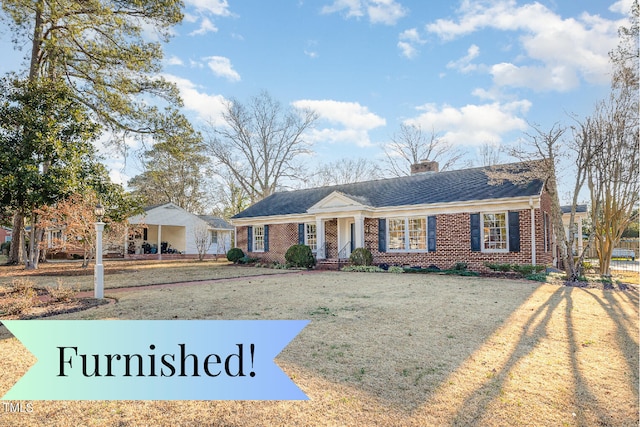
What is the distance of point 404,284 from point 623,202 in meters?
8.88

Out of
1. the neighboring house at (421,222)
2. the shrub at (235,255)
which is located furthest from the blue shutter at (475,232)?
the shrub at (235,255)

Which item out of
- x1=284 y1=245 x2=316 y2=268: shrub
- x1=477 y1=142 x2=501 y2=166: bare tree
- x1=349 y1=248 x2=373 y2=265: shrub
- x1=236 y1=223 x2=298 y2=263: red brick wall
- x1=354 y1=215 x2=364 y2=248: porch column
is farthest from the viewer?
x1=477 y1=142 x2=501 y2=166: bare tree

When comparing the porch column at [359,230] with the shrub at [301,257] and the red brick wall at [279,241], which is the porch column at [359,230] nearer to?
the shrub at [301,257]

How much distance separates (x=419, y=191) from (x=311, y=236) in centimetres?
579

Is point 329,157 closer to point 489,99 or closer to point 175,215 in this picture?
point 175,215

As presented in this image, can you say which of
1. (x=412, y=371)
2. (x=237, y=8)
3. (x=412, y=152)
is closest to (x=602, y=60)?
(x=237, y=8)

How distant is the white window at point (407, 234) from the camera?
16312mm

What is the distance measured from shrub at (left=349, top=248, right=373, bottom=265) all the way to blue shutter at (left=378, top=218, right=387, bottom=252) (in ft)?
2.24

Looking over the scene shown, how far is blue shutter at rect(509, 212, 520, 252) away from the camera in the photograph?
1394 cm

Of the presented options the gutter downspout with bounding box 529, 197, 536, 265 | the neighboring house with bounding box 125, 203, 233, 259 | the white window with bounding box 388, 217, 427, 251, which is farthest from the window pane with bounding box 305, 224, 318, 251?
the neighboring house with bounding box 125, 203, 233, 259

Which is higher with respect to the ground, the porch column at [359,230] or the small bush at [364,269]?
the porch column at [359,230]

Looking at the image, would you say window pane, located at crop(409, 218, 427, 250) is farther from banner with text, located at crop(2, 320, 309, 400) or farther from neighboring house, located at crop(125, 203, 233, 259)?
neighboring house, located at crop(125, 203, 233, 259)

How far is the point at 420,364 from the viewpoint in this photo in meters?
4.18

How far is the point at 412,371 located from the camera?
3977 millimetres
